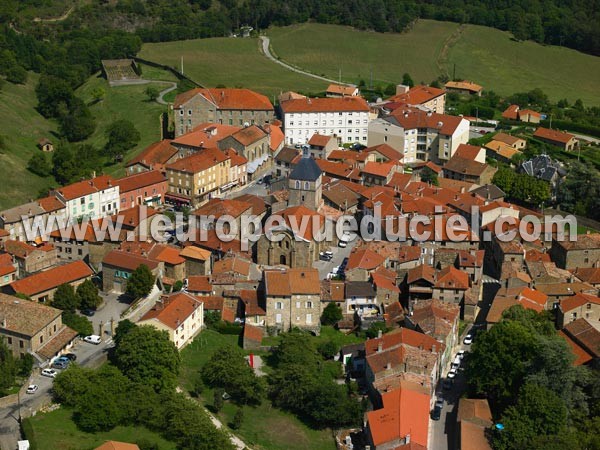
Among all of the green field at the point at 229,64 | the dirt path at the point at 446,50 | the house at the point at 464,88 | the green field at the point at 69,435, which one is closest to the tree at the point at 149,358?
the green field at the point at 69,435

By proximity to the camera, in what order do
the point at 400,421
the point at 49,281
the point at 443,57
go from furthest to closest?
the point at 443,57, the point at 49,281, the point at 400,421

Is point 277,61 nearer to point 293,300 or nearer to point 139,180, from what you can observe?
point 139,180

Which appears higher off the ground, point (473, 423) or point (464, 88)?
point (464, 88)

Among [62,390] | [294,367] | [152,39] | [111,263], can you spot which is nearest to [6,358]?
[62,390]

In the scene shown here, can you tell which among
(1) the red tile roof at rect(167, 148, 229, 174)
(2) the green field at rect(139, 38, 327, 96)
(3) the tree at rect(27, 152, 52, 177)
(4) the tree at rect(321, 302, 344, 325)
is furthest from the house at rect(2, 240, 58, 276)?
(2) the green field at rect(139, 38, 327, 96)

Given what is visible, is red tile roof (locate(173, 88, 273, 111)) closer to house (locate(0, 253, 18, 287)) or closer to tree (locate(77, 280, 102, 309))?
house (locate(0, 253, 18, 287))

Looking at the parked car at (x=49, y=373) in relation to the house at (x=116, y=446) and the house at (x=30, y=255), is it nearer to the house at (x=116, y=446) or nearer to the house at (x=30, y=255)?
the house at (x=116, y=446)

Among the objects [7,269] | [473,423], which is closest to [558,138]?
[473,423]
